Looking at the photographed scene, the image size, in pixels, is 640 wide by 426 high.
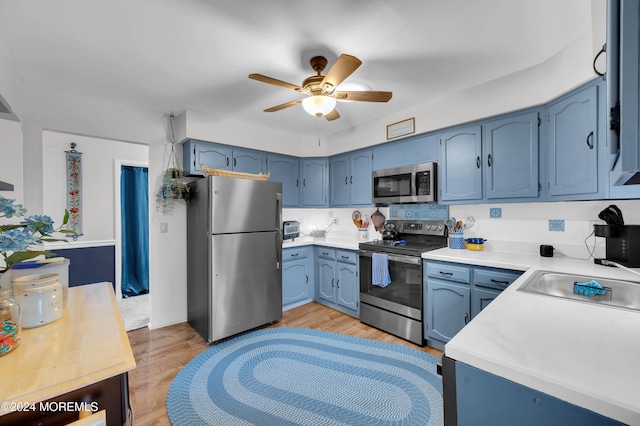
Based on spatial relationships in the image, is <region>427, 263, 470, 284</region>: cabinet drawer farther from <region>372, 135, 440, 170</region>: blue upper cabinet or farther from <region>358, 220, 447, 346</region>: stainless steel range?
<region>372, 135, 440, 170</region>: blue upper cabinet

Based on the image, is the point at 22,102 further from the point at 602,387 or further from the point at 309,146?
the point at 602,387

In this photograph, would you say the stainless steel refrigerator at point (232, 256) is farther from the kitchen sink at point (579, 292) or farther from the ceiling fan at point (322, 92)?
the kitchen sink at point (579, 292)

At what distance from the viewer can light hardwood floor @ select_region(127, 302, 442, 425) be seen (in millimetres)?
1792

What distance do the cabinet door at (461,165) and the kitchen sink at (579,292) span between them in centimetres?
99

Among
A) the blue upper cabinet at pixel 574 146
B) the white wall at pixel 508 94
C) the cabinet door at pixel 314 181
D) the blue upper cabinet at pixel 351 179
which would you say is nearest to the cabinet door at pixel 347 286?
the blue upper cabinet at pixel 351 179

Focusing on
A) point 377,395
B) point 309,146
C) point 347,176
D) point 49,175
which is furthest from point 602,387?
point 49,175

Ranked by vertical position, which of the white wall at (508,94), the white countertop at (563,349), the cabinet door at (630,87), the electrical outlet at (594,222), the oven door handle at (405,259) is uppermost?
the white wall at (508,94)

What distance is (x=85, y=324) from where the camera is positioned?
111 centimetres

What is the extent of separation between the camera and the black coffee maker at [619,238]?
168 centimetres

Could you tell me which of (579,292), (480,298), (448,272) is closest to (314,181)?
(448,272)

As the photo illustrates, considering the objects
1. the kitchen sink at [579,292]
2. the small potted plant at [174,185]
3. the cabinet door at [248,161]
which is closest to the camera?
the kitchen sink at [579,292]

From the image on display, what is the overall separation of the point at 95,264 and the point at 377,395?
13.0 feet

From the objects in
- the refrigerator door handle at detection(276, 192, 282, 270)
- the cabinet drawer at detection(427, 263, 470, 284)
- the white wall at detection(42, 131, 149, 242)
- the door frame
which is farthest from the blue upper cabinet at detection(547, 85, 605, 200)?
the door frame

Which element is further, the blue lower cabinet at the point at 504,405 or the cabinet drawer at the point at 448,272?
the cabinet drawer at the point at 448,272
